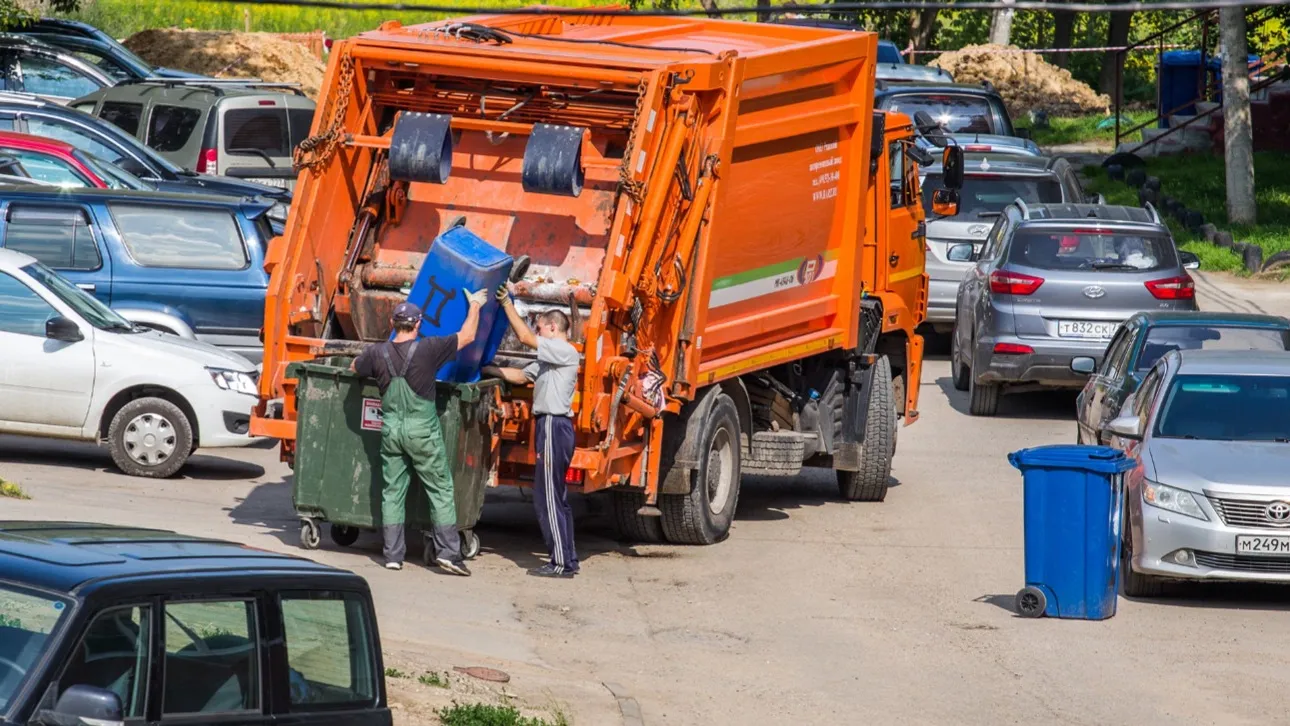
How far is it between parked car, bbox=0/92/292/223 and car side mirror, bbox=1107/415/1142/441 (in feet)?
34.8

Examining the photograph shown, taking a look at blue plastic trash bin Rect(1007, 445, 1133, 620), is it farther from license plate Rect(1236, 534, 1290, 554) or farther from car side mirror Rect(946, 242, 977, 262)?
car side mirror Rect(946, 242, 977, 262)

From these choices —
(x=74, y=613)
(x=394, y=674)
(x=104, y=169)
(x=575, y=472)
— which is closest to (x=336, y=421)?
(x=575, y=472)

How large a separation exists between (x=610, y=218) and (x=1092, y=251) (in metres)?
7.98

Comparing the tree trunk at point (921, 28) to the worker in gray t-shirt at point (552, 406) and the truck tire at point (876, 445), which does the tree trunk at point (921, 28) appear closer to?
the truck tire at point (876, 445)

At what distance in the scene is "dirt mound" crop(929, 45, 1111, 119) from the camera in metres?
44.6

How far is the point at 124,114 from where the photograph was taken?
963 inches

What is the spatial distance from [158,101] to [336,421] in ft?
44.9

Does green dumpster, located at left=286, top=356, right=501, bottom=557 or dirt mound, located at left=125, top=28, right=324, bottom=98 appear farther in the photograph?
dirt mound, located at left=125, top=28, right=324, bottom=98

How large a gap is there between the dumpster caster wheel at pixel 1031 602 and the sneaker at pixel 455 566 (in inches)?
126

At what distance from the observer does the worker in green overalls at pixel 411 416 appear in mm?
11109

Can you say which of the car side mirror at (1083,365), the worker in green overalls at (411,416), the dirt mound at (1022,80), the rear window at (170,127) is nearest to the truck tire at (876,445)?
the car side mirror at (1083,365)

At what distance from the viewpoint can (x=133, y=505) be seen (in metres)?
12.8

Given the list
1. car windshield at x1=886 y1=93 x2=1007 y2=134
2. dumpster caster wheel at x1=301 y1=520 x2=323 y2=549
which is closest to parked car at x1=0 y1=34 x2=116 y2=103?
car windshield at x1=886 y1=93 x2=1007 y2=134

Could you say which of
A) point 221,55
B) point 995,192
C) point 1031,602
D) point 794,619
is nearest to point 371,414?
point 794,619
